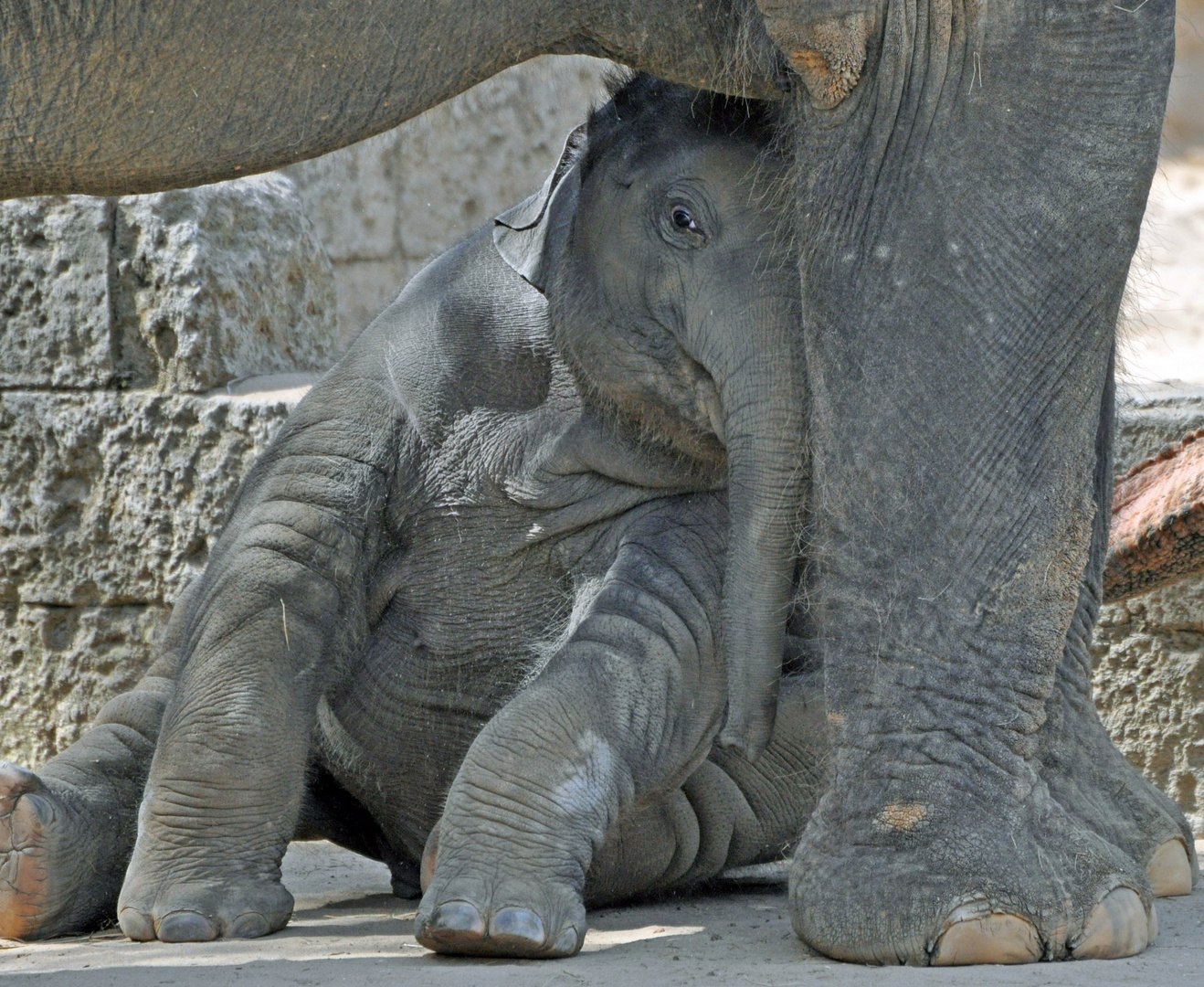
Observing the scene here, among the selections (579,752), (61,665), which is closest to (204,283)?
(61,665)

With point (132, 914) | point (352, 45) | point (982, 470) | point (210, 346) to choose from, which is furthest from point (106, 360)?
point (982, 470)

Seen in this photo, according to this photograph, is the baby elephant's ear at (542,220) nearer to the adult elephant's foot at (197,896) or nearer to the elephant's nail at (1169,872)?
the adult elephant's foot at (197,896)

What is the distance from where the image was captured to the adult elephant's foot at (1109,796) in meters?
2.23

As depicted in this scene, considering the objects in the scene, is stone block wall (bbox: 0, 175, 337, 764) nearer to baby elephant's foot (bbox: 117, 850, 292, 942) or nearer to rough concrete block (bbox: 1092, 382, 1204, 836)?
baby elephant's foot (bbox: 117, 850, 292, 942)

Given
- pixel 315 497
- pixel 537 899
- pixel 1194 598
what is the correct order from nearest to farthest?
pixel 537 899 < pixel 315 497 < pixel 1194 598

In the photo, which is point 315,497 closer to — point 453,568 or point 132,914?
point 453,568

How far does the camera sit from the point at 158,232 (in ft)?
13.1

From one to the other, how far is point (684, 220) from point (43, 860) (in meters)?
1.36

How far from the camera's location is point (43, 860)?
104 inches

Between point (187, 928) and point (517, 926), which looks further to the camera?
point (187, 928)

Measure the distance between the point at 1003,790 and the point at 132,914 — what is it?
1.24 meters

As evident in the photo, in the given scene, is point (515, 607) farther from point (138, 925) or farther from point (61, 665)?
point (61, 665)

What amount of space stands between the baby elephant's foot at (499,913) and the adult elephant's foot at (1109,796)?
64 centimetres

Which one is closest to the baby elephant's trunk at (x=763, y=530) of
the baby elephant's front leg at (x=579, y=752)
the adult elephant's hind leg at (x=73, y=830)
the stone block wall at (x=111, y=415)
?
the baby elephant's front leg at (x=579, y=752)
